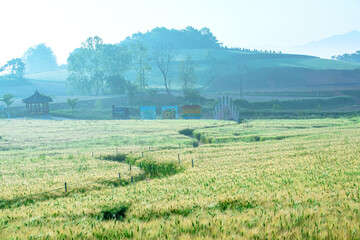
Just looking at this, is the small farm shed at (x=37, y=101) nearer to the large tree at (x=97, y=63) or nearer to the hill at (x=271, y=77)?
the large tree at (x=97, y=63)

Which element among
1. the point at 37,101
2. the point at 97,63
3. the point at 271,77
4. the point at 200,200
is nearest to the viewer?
the point at 200,200

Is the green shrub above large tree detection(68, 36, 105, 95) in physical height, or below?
below

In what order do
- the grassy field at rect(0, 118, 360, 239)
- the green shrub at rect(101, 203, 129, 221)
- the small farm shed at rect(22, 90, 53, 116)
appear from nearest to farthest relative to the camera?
the grassy field at rect(0, 118, 360, 239) < the green shrub at rect(101, 203, 129, 221) < the small farm shed at rect(22, 90, 53, 116)

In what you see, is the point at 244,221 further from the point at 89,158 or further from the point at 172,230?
the point at 89,158

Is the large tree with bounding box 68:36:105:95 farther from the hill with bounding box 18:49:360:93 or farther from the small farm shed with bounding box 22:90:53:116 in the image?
the small farm shed with bounding box 22:90:53:116

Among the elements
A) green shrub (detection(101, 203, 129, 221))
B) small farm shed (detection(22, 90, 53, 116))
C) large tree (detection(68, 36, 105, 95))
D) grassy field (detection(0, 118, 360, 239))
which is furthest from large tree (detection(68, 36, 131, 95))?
green shrub (detection(101, 203, 129, 221))

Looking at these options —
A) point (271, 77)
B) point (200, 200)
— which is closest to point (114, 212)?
point (200, 200)

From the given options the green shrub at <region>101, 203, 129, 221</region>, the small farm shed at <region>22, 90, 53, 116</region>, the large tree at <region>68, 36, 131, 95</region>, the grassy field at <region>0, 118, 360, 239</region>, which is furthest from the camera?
the large tree at <region>68, 36, 131, 95</region>

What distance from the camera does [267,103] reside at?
347 ft

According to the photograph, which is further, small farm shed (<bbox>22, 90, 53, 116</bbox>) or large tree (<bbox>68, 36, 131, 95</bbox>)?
large tree (<bbox>68, 36, 131, 95</bbox>)

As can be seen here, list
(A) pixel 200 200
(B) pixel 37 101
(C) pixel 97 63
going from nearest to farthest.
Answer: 1. (A) pixel 200 200
2. (B) pixel 37 101
3. (C) pixel 97 63

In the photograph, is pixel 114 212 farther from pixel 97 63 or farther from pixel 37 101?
pixel 97 63

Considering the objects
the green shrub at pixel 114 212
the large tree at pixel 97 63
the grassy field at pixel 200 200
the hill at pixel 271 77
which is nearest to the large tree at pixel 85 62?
the large tree at pixel 97 63

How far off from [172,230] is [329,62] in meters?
208
